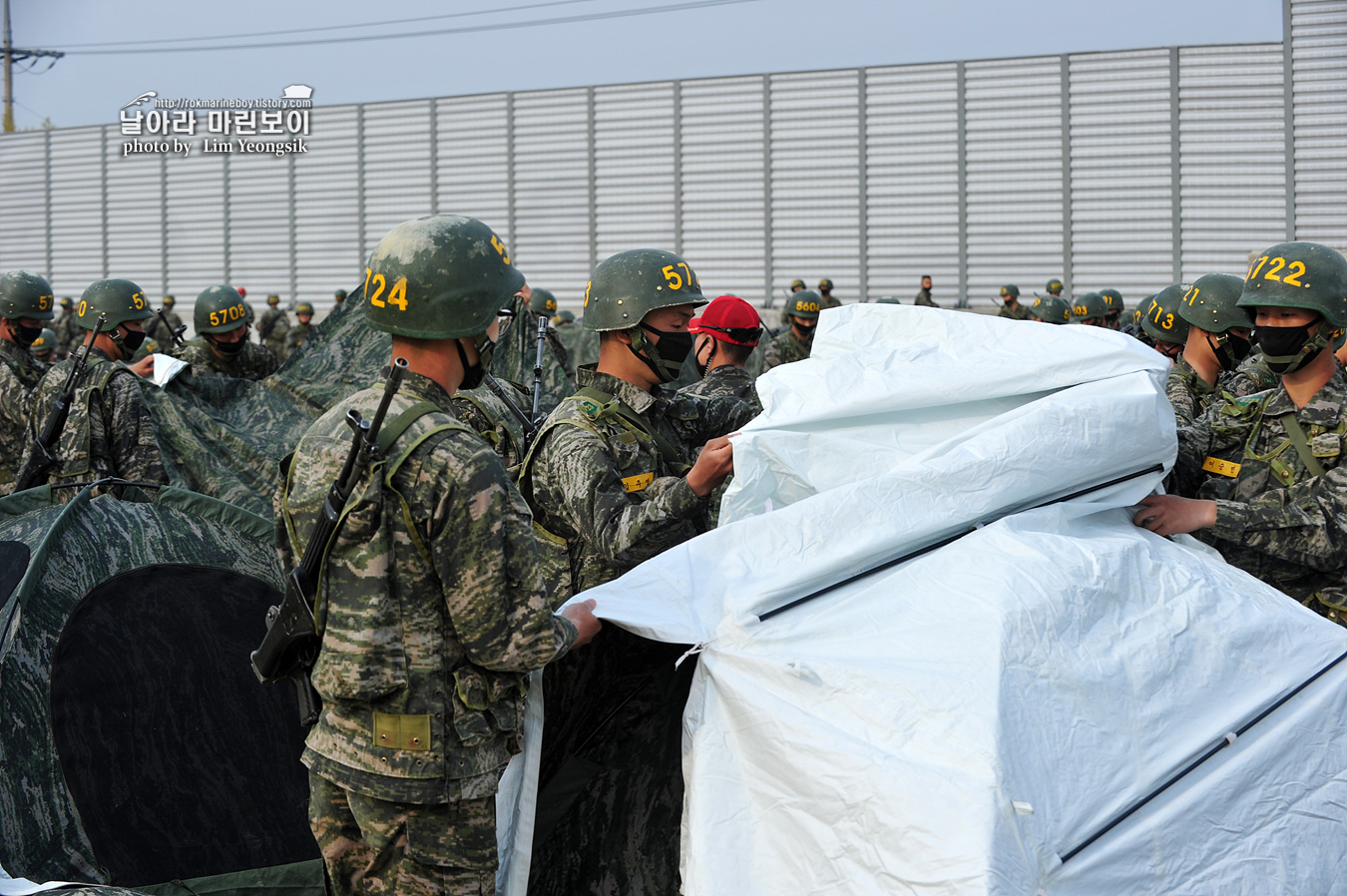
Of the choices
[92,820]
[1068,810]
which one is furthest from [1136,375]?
[92,820]

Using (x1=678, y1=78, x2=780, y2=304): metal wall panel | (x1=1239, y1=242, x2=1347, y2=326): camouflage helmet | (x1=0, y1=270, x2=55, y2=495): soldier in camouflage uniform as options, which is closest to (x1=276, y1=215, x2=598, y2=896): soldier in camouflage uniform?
(x1=1239, y1=242, x2=1347, y2=326): camouflage helmet

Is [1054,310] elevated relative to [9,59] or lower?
lower

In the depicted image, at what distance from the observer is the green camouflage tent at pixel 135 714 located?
3.52 meters

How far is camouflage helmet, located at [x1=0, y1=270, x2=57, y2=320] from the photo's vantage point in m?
7.21

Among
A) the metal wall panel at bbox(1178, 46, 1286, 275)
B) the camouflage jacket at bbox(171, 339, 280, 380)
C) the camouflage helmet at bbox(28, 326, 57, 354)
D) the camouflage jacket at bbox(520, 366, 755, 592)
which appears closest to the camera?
the camouflage jacket at bbox(520, 366, 755, 592)

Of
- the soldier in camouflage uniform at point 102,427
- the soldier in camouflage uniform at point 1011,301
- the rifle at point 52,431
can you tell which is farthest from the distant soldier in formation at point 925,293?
the rifle at point 52,431

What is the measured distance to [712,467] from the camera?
9.68ft

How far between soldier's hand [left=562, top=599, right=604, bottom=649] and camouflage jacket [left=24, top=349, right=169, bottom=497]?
13.8 ft

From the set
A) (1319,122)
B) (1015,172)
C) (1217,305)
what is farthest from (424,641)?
(1319,122)

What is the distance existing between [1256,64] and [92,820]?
62.9 feet

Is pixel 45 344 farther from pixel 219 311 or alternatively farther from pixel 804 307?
pixel 804 307

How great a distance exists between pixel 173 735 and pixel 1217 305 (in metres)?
4.68

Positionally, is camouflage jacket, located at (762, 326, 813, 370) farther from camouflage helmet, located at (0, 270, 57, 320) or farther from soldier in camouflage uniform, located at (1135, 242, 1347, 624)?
soldier in camouflage uniform, located at (1135, 242, 1347, 624)

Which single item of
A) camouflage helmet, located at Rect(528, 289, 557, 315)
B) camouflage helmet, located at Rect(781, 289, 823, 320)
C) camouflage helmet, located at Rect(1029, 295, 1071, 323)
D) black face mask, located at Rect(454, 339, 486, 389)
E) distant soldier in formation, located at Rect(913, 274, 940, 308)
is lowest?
black face mask, located at Rect(454, 339, 486, 389)
